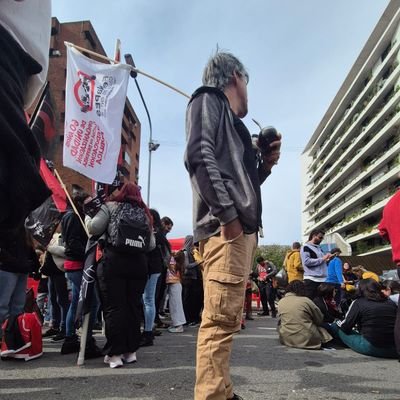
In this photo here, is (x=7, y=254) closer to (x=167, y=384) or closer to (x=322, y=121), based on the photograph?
(x=167, y=384)

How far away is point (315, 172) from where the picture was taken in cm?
8250

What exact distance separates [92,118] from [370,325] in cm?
469

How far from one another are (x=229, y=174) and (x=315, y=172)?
83.7 meters

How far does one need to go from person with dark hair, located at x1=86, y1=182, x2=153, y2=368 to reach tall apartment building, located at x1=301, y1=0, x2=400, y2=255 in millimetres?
34514

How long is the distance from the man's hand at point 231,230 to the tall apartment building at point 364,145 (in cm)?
3604

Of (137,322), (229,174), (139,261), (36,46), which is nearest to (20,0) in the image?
(36,46)

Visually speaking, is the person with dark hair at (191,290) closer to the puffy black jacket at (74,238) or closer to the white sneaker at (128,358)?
the puffy black jacket at (74,238)

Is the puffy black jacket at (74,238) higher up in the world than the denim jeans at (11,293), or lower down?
higher up

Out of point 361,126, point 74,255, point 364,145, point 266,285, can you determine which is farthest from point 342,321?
point 361,126

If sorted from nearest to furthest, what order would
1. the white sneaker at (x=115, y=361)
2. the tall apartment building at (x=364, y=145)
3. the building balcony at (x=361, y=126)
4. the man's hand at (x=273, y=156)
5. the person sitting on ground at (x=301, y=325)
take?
the man's hand at (x=273, y=156) < the white sneaker at (x=115, y=361) < the person sitting on ground at (x=301, y=325) < the building balcony at (x=361, y=126) < the tall apartment building at (x=364, y=145)

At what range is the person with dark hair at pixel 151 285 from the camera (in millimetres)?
5297

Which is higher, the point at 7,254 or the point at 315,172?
the point at 315,172

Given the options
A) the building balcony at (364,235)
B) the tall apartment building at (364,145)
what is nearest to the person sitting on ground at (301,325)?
the tall apartment building at (364,145)

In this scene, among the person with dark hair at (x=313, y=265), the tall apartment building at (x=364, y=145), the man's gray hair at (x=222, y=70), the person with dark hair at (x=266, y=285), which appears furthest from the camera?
the tall apartment building at (x=364, y=145)
